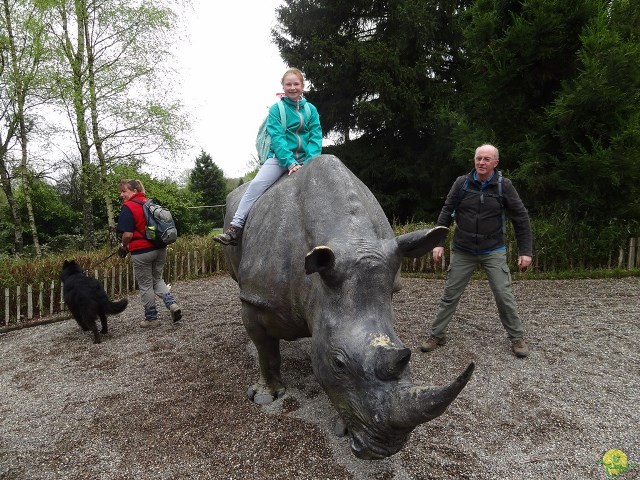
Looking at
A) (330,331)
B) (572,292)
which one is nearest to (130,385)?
(330,331)

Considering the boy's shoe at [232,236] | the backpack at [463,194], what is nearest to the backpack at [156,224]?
the boy's shoe at [232,236]

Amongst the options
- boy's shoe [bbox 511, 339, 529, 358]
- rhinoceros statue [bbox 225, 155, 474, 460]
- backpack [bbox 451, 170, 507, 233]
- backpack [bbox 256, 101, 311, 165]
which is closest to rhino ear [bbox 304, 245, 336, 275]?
rhinoceros statue [bbox 225, 155, 474, 460]

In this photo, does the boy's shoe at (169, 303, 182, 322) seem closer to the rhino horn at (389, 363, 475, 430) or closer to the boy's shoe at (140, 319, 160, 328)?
the boy's shoe at (140, 319, 160, 328)

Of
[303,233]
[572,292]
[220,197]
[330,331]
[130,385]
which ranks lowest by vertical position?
[130,385]

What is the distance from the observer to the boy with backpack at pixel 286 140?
4.06 m

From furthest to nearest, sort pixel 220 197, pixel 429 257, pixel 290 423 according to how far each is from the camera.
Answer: pixel 220 197, pixel 429 257, pixel 290 423

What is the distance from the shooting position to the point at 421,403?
1.90 metres

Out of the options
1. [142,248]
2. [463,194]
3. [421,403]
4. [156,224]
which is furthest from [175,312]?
[421,403]

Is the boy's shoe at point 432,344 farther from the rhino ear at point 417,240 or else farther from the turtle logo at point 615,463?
the rhino ear at point 417,240

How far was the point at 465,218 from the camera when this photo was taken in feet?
15.7

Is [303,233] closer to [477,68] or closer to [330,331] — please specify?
[330,331]

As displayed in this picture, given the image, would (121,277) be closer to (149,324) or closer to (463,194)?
(149,324)

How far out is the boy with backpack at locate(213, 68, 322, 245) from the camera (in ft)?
13.3

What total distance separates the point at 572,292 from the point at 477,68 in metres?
6.41
